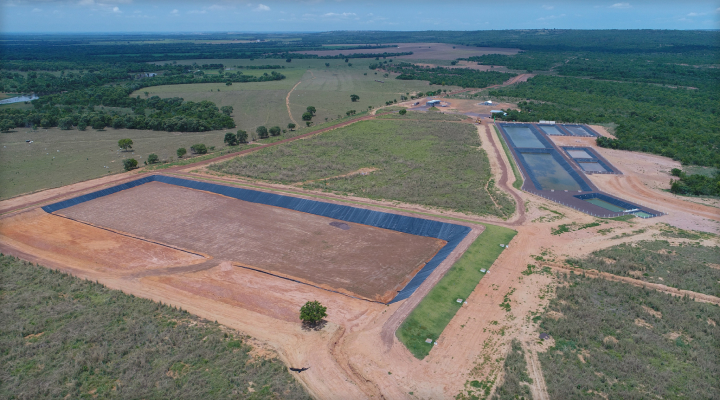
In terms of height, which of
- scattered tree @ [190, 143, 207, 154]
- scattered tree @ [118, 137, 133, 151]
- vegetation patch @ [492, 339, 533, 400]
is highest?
scattered tree @ [118, 137, 133, 151]

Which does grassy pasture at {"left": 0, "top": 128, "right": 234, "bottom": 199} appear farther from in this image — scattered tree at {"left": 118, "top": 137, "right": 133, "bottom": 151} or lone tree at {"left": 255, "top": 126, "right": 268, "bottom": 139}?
lone tree at {"left": 255, "top": 126, "right": 268, "bottom": 139}

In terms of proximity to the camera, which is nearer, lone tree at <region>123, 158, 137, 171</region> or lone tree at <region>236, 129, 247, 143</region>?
lone tree at <region>123, 158, 137, 171</region>

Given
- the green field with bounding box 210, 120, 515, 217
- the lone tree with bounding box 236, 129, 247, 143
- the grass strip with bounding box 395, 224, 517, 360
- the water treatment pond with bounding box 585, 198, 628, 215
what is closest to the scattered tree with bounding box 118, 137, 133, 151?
the lone tree with bounding box 236, 129, 247, 143

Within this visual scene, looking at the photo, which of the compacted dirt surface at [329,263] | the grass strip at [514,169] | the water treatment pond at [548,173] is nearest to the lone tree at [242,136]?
the compacted dirt surface at [329,263]

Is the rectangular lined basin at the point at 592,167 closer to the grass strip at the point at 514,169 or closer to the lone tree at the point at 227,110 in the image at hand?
the grass strip at the point at 514,169

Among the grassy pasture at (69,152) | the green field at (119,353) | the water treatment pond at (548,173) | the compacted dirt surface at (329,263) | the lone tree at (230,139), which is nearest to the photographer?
the green field at (119,353)

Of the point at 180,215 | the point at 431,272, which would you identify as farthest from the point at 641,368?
the point at 180,215
